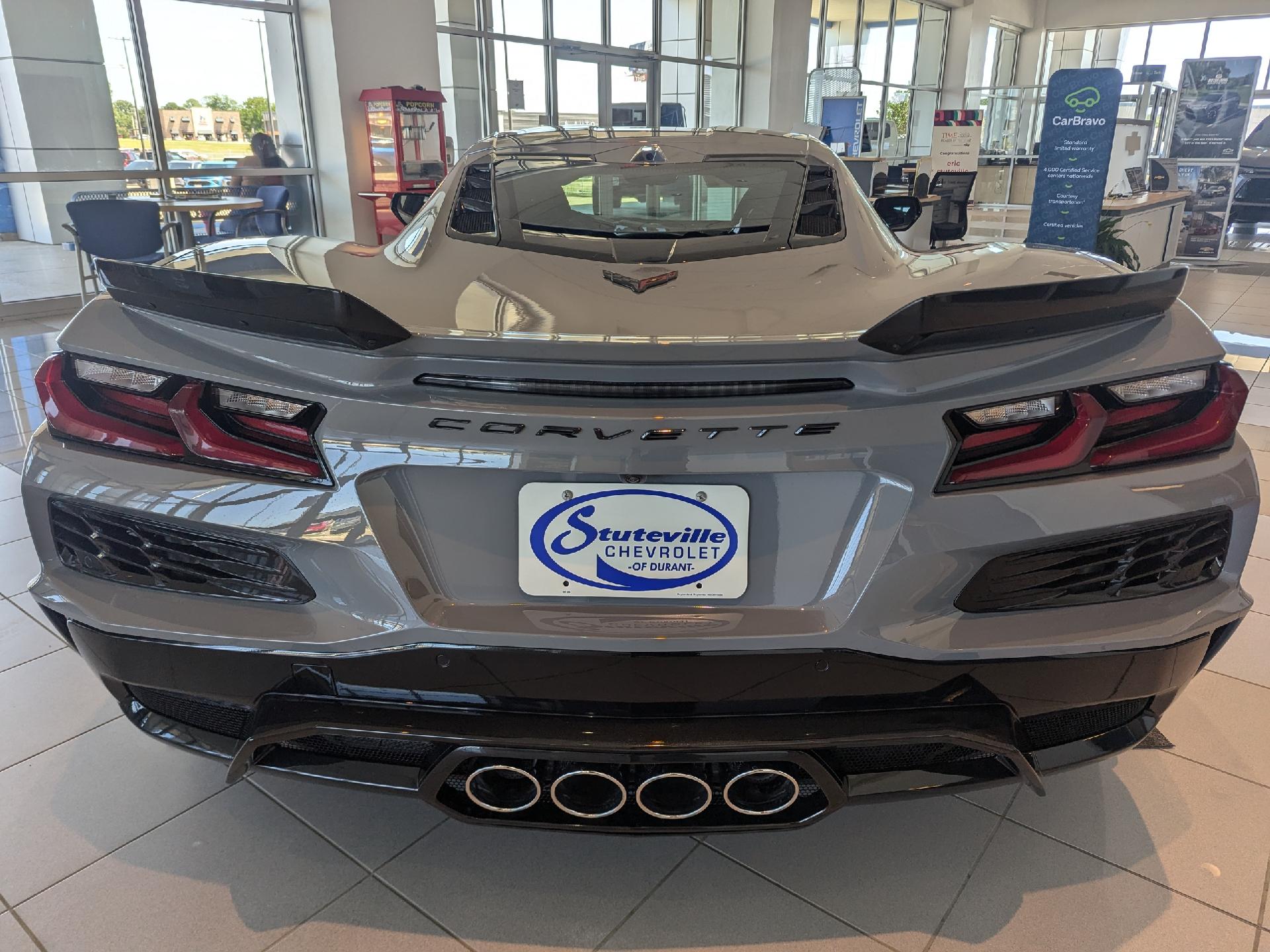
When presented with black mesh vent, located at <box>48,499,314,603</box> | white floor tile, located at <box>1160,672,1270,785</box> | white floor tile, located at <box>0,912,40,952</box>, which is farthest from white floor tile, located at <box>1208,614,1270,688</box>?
white floor tile, located at <box>0,912,40,952</box>

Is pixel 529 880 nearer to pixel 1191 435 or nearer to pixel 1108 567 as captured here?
pixel 1108 567

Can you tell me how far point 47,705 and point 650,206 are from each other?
1.74 metres

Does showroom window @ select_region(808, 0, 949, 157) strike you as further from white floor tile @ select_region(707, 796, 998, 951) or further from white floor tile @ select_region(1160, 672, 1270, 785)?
white floor tile @ select_region(707, 796, 998, 951)

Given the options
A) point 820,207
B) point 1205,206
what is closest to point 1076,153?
point 1205,206

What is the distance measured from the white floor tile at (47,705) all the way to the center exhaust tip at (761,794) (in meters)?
1.45

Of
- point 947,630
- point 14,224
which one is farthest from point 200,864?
point 14,224

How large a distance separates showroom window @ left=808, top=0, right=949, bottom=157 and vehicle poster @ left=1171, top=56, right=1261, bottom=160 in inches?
200

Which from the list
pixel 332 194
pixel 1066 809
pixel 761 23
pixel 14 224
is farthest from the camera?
pixel 761 23

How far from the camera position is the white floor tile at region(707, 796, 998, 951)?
1.37 metres

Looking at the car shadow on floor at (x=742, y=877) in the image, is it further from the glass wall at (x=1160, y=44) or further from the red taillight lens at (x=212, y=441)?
the glass wall at (x=1160, y=44)

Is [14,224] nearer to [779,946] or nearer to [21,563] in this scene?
[21,563]

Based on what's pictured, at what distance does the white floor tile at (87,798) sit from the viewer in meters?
1.48

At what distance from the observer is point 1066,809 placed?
5.23 ft

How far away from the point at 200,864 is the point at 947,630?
127cm
